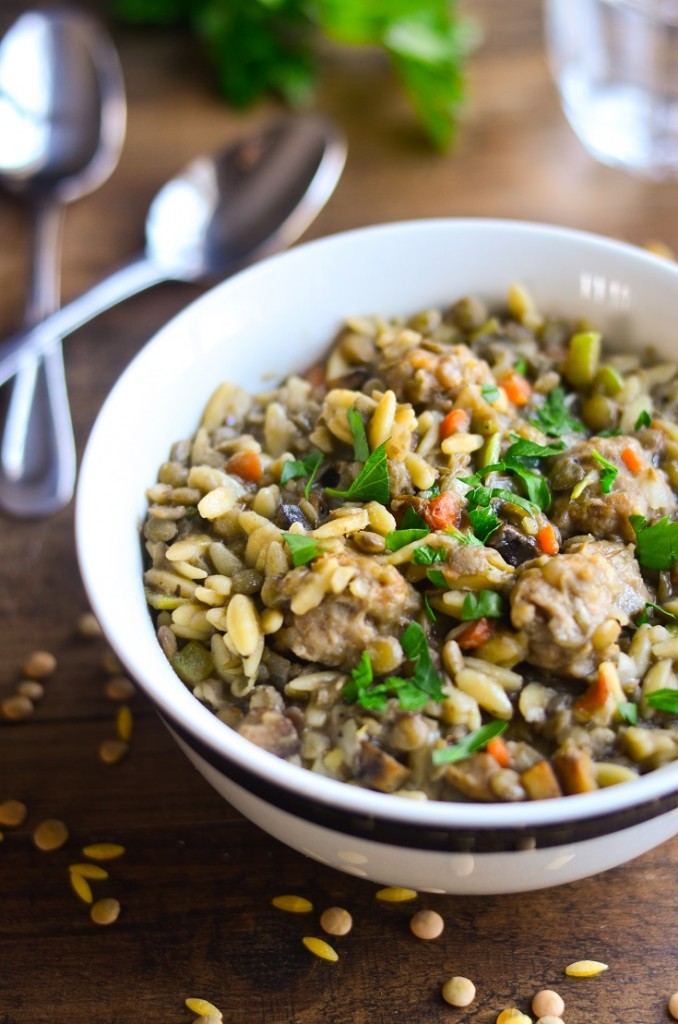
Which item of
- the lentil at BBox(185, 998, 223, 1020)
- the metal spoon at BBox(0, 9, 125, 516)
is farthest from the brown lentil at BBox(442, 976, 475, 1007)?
the metal spoon at BBox(0, 9, 125, 516)

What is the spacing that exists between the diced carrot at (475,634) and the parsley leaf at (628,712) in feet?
1.31

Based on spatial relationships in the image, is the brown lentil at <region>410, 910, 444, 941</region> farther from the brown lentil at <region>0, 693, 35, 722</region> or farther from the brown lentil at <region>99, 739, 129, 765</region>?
the brown lentil at <region>0, 693, 35, 722</region>

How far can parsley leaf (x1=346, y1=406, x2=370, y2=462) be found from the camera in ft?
11.1

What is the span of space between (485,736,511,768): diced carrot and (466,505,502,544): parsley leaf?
61 cm

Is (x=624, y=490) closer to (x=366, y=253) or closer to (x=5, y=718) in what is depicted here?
(x=366, y=253)

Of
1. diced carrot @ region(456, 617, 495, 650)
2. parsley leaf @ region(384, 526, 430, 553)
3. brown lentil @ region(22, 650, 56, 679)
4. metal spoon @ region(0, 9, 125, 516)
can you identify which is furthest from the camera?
metal spoon @ region(0, 9, 125, 516)

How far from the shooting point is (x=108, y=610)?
2969mm

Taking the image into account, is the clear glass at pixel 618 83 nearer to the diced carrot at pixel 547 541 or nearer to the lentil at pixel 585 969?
the diced carrot at pixel 547 541

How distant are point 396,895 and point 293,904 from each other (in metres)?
0.32

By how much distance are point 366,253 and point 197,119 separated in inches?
103

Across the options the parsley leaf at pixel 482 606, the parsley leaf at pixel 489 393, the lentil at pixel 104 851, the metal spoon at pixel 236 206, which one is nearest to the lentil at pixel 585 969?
the parsley leaf at pixel 482 606

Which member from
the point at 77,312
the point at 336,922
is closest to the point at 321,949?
the point at 336,922

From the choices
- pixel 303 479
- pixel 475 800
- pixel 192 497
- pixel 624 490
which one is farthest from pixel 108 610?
pixel 624 490

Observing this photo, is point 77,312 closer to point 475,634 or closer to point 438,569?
point 438,569
